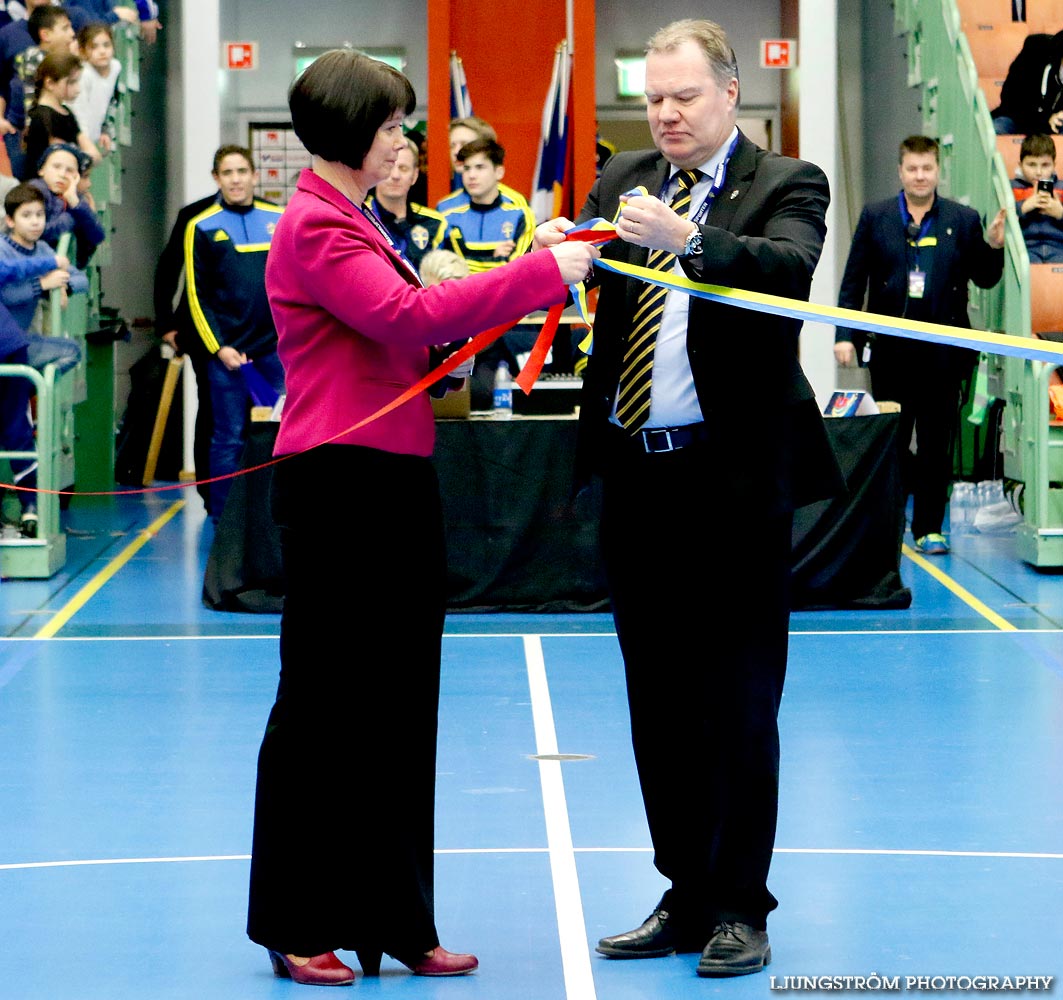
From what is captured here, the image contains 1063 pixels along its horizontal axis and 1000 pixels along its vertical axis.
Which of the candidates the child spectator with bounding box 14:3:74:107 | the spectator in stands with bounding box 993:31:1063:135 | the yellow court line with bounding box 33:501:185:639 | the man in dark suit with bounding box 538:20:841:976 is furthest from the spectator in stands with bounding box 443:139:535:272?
the man in dark suit with bounding box 538:20:841:976

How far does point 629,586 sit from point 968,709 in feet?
9.95

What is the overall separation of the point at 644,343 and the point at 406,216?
686 cm

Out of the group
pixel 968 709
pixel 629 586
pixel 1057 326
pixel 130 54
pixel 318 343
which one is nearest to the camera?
pixel 318 343

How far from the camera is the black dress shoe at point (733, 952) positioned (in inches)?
150

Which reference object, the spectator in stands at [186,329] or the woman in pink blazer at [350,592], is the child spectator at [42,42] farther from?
the woman in pink blazer at [350,592]

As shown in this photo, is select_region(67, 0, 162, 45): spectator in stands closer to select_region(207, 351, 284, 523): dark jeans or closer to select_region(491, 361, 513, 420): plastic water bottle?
select_region(207, 351, 284, 523): dark jeans

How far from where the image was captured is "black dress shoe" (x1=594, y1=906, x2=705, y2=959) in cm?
397

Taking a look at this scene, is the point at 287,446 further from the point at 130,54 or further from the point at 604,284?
the point at 130,54

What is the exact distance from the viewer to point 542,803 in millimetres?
5316

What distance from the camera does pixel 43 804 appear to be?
17.5 feet

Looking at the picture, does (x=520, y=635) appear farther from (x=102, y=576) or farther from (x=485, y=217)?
(x=485, y=217)

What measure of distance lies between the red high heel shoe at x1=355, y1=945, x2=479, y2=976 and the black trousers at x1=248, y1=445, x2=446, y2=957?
0.13ft

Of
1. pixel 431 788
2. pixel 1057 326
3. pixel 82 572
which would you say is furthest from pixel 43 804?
pixel 1057 326

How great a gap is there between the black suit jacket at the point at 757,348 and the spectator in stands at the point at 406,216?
6265 mm
